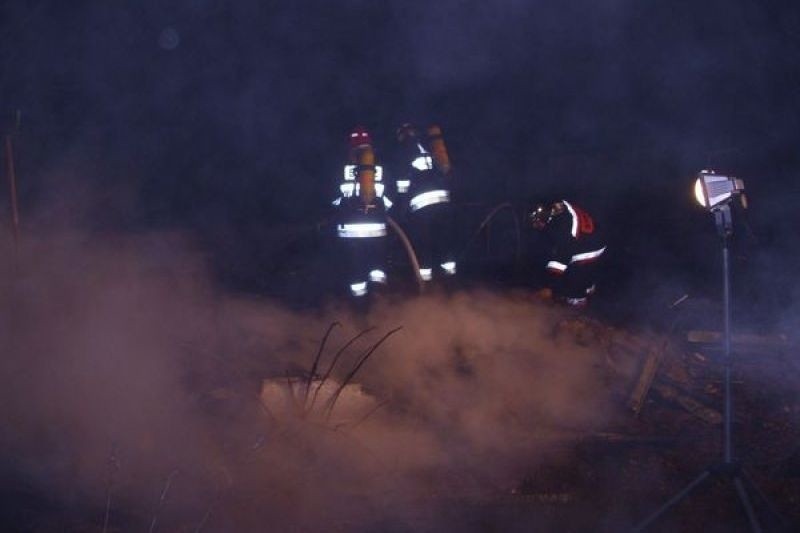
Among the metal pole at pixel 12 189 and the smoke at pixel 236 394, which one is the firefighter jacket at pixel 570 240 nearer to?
the smoke at pixel 236 394

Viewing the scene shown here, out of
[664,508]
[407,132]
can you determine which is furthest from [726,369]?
[407,132]

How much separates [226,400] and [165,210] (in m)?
2.37

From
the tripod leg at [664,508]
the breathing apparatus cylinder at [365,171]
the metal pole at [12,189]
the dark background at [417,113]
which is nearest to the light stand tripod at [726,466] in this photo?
the tripod leg at [664,508]

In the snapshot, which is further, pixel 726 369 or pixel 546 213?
pixel 546 213

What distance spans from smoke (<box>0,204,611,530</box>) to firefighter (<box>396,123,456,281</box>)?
411mm

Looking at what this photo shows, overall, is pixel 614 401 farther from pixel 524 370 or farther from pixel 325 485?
pixel 325 485

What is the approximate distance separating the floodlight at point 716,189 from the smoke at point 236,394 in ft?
6.17

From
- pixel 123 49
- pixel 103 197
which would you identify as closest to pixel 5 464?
pixel 103 197

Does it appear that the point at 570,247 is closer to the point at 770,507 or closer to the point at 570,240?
the point at 570,240

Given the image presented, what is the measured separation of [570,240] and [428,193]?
54.8 inches

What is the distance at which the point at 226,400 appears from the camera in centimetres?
407

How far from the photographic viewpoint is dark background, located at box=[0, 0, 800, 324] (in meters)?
4.95

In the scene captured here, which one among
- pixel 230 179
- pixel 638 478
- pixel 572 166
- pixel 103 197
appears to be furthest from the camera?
pixel 572 166

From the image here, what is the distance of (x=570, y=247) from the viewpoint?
5.60m
